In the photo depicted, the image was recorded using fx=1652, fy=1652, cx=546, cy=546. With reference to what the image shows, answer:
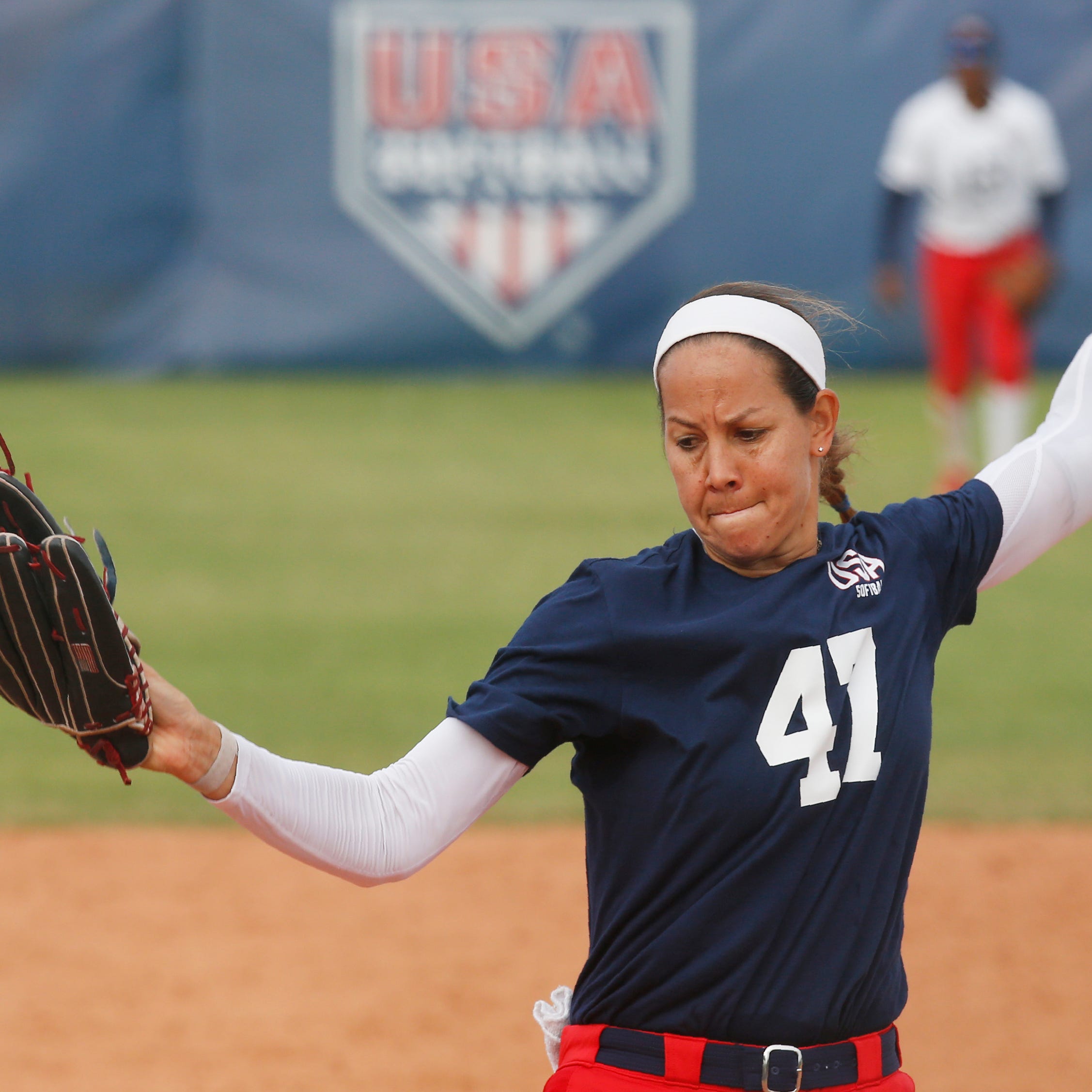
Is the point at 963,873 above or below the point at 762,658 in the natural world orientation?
below

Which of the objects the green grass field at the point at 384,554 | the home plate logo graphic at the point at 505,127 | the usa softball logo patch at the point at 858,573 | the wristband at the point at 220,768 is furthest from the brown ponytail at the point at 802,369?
the home plate logo graphic at the point at 505,127

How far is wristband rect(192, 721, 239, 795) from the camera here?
1.94m

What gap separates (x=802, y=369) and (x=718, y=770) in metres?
0.55

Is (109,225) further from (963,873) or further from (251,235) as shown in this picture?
(963,873)

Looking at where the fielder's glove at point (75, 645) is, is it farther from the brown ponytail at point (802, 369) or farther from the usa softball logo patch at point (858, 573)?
the usa softball logo patch at point (858, 573)

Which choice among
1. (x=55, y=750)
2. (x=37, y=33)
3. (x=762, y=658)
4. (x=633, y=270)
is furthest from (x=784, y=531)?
(x=37, y=33)

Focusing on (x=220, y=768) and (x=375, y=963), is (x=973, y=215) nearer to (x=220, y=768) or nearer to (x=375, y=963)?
(x=375, y=963)

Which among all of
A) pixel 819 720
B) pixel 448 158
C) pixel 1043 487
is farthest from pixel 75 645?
pixel 448 158

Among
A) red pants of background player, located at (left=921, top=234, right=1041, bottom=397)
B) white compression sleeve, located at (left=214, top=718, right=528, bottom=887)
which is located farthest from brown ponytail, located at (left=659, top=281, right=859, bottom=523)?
red pants of background player, located at (left=921, top=234, right=1041, bottom=397)

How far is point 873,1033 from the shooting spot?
2189 mm

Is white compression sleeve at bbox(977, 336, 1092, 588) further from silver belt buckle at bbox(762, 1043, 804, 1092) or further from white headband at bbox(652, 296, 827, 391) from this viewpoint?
Answer: silver belt buckle at bbox(762, 1043, 804, 1092)

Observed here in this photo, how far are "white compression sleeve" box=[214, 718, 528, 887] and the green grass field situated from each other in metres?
3.71

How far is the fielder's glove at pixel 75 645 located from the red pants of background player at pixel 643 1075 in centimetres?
71

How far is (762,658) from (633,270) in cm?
1220
